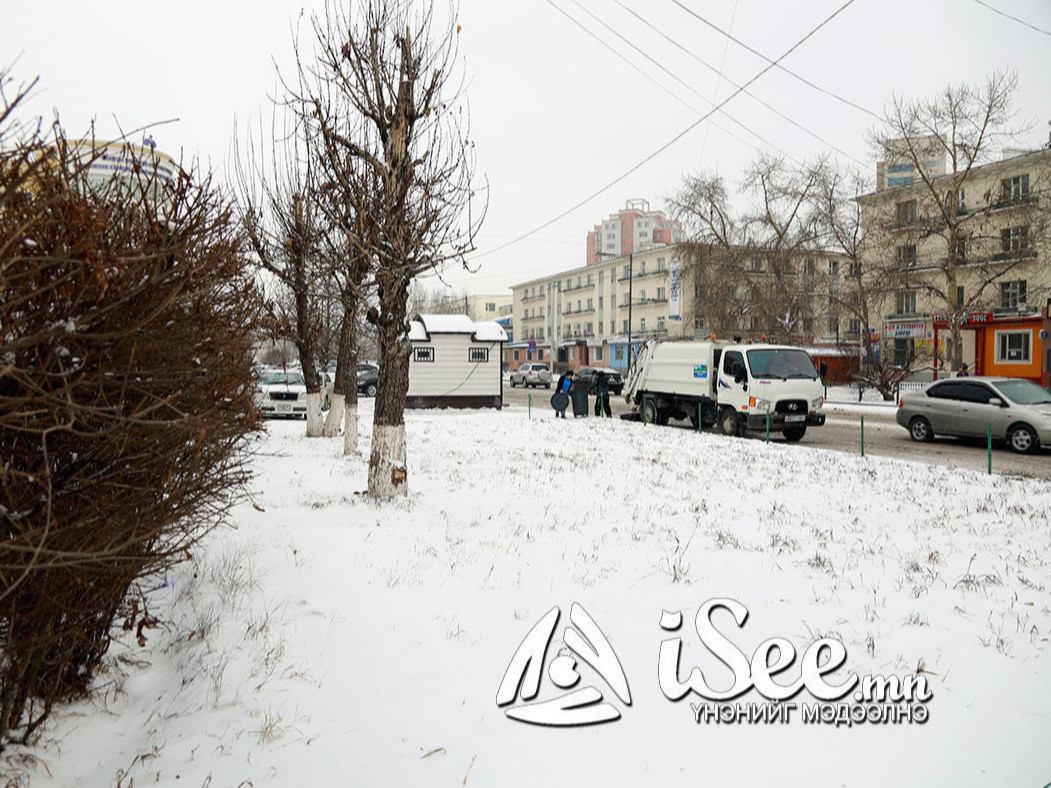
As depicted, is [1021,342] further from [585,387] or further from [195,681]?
[195,681]

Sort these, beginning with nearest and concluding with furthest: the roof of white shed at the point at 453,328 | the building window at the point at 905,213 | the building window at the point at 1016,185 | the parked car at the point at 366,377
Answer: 1. the roof of white shed at the point at 453,328
2. the building window at the point at 1016,185
3. the building window at the point at 905,213
4. the parked car at the point at 366,377

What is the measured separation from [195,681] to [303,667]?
0.54m

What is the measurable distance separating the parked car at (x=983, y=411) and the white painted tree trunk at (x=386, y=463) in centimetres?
1177

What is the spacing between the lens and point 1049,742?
3.11 m

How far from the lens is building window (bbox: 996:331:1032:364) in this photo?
101ft

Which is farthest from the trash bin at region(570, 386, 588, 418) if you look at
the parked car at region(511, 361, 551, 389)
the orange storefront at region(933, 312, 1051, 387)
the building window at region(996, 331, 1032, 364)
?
the parked car at region(511, 361, 551, 389)

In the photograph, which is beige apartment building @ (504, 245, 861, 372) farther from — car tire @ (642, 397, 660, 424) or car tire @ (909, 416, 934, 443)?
car tire @ (909, 416, 934, 443)

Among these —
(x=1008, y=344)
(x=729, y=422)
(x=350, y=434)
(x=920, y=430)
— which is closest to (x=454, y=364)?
(x=729, y=422)

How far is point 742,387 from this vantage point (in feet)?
54.7

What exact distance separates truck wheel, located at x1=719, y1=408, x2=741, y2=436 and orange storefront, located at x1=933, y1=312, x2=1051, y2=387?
1967cm

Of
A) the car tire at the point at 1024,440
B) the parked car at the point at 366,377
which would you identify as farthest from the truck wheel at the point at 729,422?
the parked car at the point at 366,377

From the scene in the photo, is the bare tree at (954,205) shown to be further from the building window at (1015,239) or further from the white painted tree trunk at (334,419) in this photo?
the white painted tree trunk at (334,419)

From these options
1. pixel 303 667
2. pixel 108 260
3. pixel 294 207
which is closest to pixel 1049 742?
pixel 303 667

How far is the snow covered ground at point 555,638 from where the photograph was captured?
298cm
